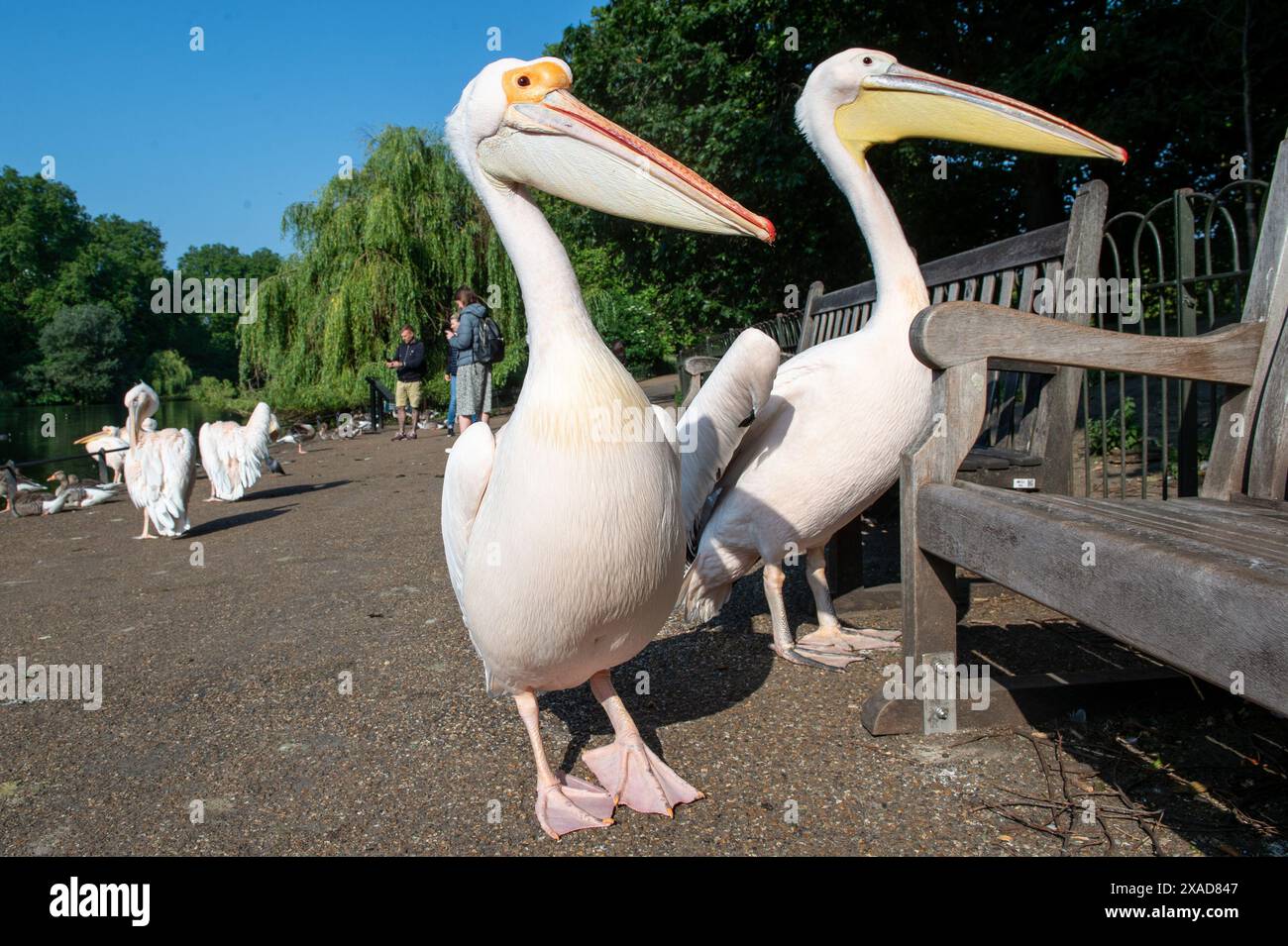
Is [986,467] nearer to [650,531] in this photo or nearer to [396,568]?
[650,531]

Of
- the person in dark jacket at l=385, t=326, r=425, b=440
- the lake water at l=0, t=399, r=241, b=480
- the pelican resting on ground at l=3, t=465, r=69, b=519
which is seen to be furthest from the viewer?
the lake water at l=0, t=399, r=241, b=480

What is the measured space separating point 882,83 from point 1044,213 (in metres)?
7.48

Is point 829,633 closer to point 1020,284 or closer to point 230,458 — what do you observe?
point 1020,284

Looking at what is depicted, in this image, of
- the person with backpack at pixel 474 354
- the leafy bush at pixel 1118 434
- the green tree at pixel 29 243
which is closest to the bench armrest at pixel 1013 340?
the leafy bush at pixel 1118 434

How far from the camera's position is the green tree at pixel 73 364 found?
38969 millimetres

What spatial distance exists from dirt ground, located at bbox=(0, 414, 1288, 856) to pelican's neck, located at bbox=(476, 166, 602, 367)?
3.88 ft

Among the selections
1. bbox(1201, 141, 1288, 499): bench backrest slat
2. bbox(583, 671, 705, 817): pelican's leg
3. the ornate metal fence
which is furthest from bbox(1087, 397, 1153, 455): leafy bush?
bbox(583, 671, 705, 817): pelican's leg

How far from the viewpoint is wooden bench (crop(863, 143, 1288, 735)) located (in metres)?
1.17

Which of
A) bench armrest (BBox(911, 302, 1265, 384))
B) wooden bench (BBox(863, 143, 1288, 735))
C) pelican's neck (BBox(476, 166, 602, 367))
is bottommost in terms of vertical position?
wooden bench (BBox(863, 143, 1288, 735))

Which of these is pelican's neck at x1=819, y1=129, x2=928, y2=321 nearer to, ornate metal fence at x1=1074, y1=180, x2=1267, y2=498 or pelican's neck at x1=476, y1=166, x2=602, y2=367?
A: ornate metal fence at x1=1074, y1=180, x2=1267, y2=498

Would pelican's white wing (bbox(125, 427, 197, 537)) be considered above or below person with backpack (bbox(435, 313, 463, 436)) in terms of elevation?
below

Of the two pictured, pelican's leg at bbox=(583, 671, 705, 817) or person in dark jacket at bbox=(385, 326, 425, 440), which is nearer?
pelican's leg at bbox=(583, 671, 705, 817)

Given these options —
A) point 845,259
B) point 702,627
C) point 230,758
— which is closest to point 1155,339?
point 702,627

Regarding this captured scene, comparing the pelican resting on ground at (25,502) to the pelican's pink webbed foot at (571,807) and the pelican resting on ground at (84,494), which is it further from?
the pelican's pink webbed foot at (571,807)
